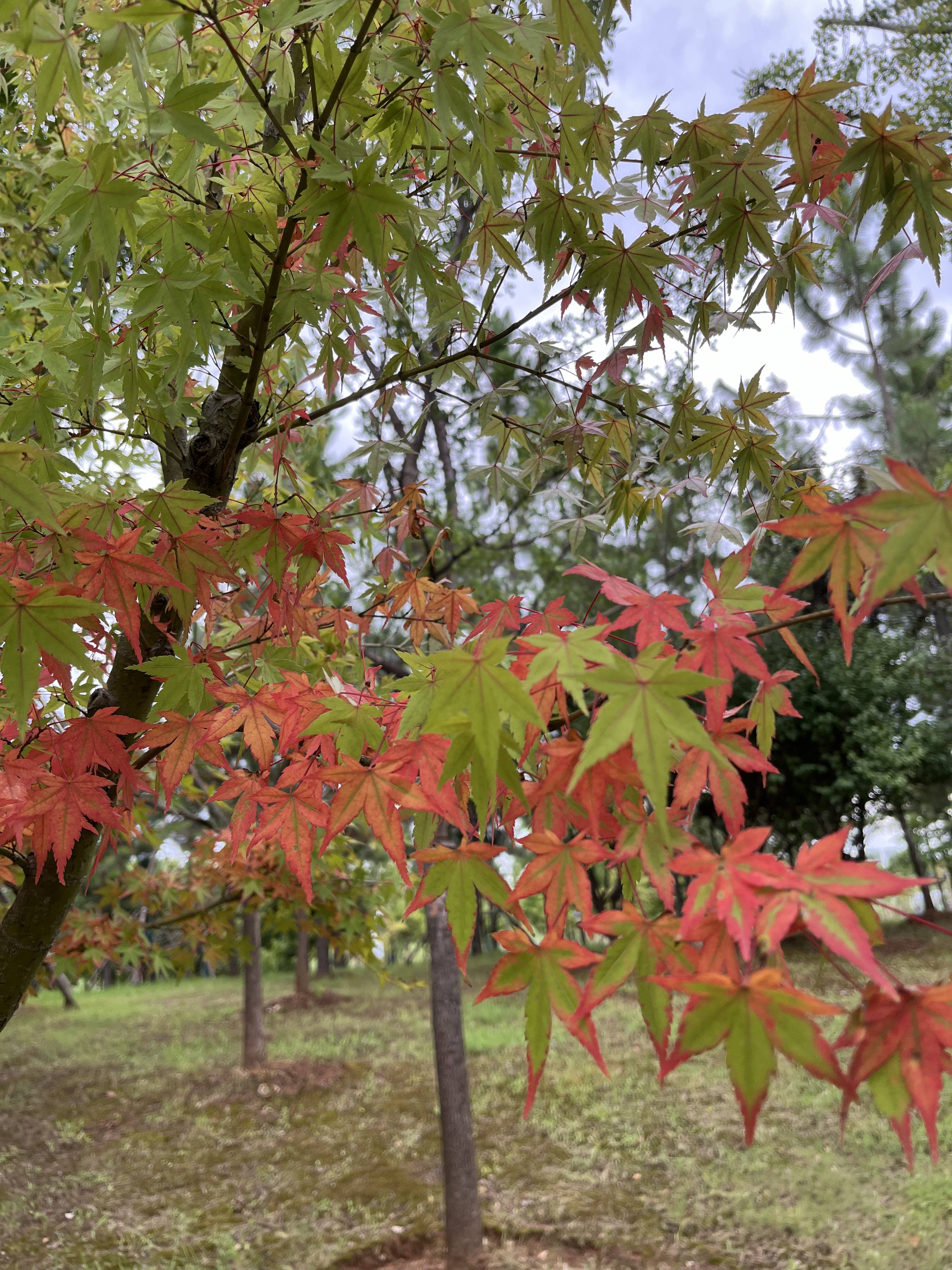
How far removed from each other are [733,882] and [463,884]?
337 mm

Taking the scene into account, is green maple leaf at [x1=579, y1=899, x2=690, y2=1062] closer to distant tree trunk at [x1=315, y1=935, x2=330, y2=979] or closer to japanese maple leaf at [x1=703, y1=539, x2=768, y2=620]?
japanese maple leaf at [x1=703, y1=539, x2=768, y2=620]

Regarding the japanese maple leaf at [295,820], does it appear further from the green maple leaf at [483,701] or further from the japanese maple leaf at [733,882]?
the japanese maple leaf at [733,882]

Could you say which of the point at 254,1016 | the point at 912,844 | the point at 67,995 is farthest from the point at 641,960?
the point at 912,844

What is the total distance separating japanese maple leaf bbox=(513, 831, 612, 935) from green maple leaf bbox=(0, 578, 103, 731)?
2.18ft

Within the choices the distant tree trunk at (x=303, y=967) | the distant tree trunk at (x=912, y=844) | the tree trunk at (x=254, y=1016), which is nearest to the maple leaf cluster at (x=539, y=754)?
the tree trunk at (x=254, y=1016)

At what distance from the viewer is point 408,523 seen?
2.16 metres

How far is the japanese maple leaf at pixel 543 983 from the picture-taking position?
834mm

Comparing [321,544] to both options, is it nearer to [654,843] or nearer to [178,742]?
[178,742]

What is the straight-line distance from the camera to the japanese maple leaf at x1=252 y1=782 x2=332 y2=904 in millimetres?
1276

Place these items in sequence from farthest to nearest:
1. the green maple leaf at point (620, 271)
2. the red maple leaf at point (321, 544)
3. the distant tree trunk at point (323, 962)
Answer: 1. the distant tree trunk at point (323, 962)
2. the red maple leaf at point (321, 544)
3. the green maple leaf at point (620, 271)

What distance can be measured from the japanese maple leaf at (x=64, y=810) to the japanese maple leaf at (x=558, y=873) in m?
0.81

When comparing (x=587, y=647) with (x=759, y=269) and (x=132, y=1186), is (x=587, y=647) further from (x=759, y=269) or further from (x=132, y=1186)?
(x=132, y=1186)

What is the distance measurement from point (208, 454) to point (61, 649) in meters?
0.73

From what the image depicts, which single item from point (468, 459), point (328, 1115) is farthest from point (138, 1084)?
point (468, 459)
